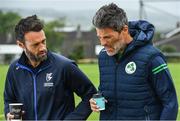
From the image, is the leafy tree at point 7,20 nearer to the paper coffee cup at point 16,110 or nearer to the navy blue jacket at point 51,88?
the navy blue jacket at point 51,88

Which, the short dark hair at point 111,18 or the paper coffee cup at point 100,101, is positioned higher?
the short dark hair at point 111,18

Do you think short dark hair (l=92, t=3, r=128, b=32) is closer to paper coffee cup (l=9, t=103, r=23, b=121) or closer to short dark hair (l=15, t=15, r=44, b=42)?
short dark hair (l=15, t=15, r=44, b=42)

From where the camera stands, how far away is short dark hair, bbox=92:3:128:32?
4.83m

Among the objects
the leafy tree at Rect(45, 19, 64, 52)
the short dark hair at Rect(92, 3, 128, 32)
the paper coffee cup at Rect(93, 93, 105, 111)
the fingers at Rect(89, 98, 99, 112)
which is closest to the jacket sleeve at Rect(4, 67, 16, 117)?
the fingers at Rect(89, 98, 99, 112)

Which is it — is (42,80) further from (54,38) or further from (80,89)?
(54,38)

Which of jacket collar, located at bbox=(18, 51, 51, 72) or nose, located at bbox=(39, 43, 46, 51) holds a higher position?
nose, located at bbox=(39, 43, 46, 51)

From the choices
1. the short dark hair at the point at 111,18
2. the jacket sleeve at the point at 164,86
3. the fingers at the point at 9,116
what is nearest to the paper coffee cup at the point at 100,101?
the jacket sleeve at the point at 164,86

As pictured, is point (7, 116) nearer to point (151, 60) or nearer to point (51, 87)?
point (51, 87)

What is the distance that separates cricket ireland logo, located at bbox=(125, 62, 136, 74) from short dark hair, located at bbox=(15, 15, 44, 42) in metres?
0.90

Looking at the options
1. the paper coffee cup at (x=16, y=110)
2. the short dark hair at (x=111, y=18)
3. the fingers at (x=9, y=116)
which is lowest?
the fingers at (x=9, y=116)

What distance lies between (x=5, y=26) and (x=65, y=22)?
10.9 metres

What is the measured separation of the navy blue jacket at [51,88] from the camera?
536 centimetres

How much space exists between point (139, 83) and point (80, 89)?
2.59ft

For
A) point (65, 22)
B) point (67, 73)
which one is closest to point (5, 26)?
point (65, 22)
